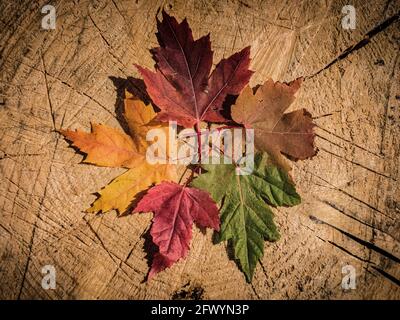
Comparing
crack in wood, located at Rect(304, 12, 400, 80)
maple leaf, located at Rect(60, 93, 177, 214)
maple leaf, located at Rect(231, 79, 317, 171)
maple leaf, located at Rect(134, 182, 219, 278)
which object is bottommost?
maple leaf, located at Rect(134, 182, 219, 278)

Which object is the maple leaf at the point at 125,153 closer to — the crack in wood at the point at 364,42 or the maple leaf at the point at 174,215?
the maple leaf at the point at 174,215

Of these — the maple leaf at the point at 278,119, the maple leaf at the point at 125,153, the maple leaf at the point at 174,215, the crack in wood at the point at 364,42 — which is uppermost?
the crack in wood at the point at 364,42

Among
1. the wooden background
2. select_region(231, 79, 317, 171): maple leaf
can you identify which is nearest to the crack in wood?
the wooden background

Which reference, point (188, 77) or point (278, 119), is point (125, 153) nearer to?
point (188, 77)

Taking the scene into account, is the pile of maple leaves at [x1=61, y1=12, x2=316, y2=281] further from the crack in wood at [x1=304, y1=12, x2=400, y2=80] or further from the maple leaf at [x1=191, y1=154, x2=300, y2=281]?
the crack in wood at [x1=304, y1=12, x2=400, y2=80]

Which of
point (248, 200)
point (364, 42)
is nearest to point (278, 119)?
point (248, 200)

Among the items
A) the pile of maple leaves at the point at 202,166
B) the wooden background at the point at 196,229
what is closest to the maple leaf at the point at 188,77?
the pile of maple leaves at the point at 202,166
